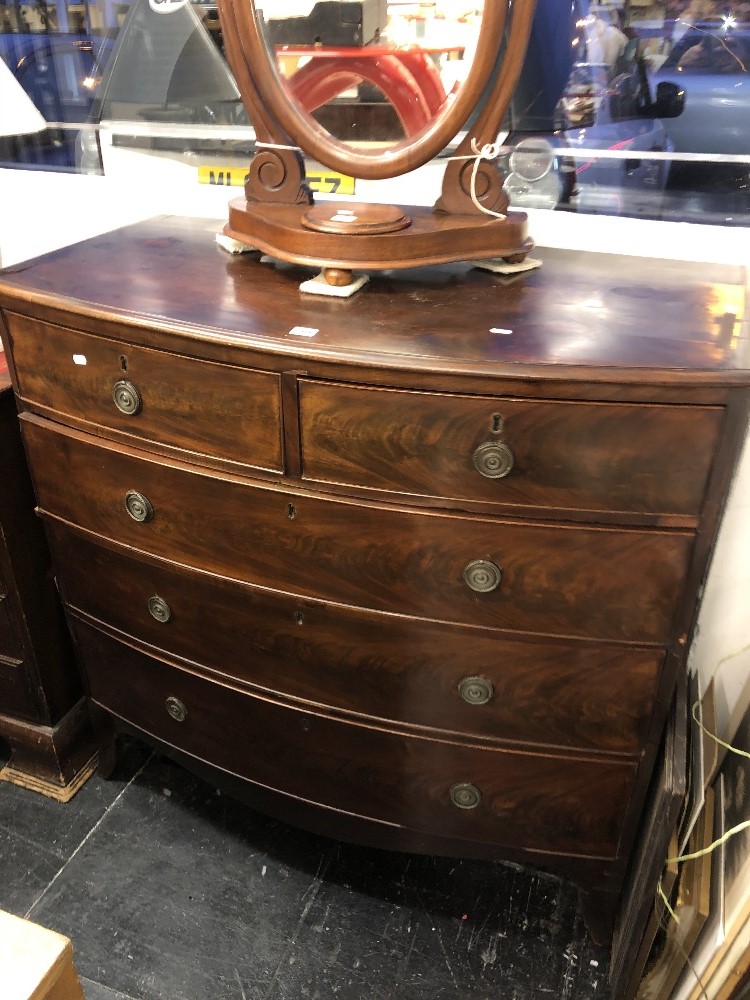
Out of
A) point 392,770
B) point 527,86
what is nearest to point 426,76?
point 527,86

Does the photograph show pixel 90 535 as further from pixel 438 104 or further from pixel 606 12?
pixel 606 12

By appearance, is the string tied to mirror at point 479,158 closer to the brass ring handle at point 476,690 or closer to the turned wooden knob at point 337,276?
the turned wooden knob at point 337,276

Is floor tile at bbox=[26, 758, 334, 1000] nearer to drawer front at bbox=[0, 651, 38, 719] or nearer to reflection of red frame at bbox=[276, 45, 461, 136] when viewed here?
drawer front at bbox=[0, 651, 38, 719]

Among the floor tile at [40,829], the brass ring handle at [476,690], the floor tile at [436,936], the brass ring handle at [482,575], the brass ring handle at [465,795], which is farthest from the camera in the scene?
the floor tile at [40,829]

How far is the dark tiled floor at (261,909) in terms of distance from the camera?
1400 mm

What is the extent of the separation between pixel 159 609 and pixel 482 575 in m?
0.59

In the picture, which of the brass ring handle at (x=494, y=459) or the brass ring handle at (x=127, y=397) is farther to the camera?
the brass ring handle at (x=127, y=397)

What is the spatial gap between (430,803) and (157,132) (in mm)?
1405

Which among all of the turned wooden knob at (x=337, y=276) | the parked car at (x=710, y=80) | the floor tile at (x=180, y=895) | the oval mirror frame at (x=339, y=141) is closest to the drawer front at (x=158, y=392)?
the turned wooden knob at (x=337, y=276)

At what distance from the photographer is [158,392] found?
113 cm

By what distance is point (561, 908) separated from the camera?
60.2 inches

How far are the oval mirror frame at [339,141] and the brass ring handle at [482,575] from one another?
61 cm

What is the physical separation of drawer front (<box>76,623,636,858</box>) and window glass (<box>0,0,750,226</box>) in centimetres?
95

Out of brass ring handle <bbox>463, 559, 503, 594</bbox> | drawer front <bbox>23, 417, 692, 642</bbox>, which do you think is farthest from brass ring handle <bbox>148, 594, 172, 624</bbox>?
brass ring handle <bbox>463, 559, 503, 594</bbox>
